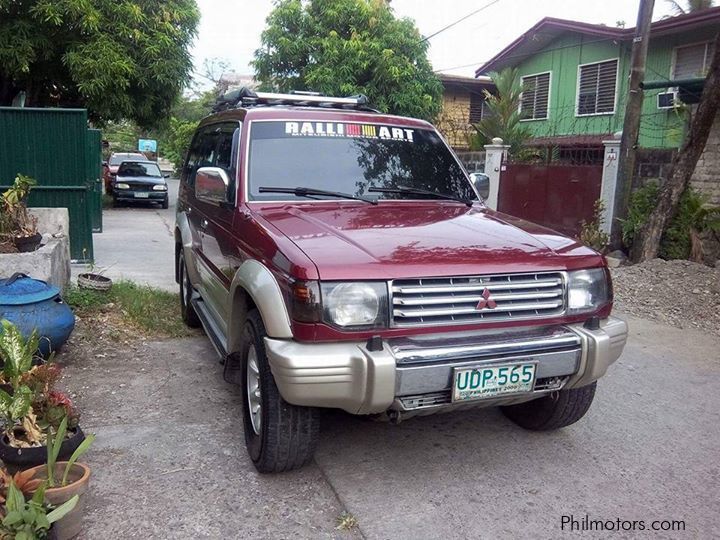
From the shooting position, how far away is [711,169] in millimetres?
8859

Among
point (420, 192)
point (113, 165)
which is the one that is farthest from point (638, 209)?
point (113, 165)

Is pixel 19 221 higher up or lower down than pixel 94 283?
higher up

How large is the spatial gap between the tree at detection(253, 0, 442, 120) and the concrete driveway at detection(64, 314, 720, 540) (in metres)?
11.9

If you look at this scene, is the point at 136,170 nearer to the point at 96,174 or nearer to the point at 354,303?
the point at 96,174

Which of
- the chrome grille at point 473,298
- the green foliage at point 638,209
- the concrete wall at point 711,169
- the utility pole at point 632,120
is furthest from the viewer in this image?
the green foliage at point 638,209

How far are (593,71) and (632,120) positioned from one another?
30.9ft

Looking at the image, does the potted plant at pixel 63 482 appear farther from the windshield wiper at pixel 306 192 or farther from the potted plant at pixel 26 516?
the windshield wiper at pixel 306 192

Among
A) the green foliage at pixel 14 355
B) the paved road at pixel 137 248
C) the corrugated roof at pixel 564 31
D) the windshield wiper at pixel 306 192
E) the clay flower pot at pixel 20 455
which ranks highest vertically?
the corrugated roof at pixel 564 31

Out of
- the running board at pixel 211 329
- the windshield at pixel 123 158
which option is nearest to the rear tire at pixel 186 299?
the running board at pixel 211 329

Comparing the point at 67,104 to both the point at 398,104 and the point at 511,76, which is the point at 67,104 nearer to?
the point at 398,104

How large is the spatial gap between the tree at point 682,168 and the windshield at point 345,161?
197 inches

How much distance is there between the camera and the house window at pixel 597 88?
56.6 ft

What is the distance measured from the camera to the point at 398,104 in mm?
15734

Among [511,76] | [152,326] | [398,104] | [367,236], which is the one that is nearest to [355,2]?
[398,104]
